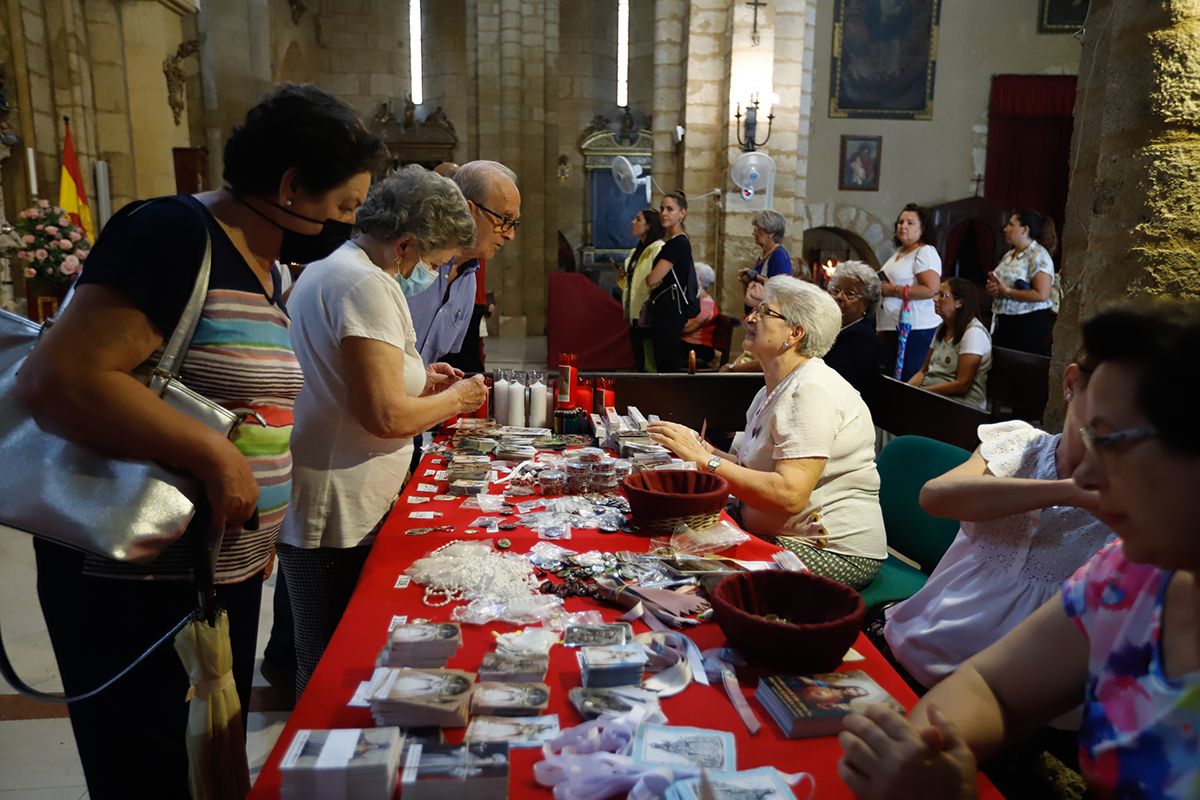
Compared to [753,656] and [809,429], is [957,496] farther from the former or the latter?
[753,656]

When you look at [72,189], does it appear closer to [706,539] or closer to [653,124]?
[653,124]

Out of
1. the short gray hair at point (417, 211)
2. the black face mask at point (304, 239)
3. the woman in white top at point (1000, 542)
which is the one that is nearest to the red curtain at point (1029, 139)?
the woman in white top at point (1000, 542)

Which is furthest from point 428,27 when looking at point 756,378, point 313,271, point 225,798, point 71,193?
point 225,798

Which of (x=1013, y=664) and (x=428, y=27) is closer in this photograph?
(x=1013, y=664)

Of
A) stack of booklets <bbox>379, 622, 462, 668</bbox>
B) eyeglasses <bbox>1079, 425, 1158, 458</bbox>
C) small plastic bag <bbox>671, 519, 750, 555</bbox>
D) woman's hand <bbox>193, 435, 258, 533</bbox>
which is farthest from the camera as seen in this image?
small plastic bag <bbox>671, 519, 750, 555</bbox>

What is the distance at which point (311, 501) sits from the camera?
2.39 metres

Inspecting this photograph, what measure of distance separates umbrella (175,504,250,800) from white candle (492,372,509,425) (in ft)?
7.16

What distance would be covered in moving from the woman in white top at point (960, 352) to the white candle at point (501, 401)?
10.1 ft

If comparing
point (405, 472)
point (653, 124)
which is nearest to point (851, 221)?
point (653, 124)

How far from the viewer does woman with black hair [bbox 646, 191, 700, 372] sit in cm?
697

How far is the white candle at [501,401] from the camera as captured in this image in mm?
3809

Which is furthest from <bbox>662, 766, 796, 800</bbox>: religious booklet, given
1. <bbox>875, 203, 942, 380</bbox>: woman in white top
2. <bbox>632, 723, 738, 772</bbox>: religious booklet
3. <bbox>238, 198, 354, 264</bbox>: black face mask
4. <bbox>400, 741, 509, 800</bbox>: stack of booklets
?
<bbox>875, 203, 942, 380</bbox>: woman in white top

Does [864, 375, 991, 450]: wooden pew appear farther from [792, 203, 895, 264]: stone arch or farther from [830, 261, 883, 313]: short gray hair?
[792, 203, 895, 264]: stone arch

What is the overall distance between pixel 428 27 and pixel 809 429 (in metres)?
18.2
